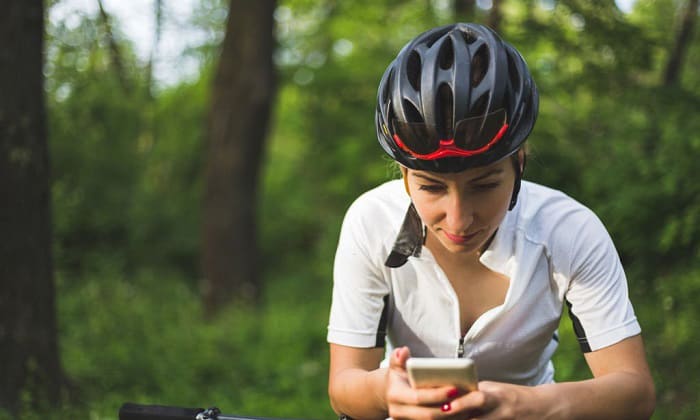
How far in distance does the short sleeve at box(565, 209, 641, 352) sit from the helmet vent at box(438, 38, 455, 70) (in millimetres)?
638

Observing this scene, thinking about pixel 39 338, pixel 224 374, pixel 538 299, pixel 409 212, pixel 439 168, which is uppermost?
pixel 439 168

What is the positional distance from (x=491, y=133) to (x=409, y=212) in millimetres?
435

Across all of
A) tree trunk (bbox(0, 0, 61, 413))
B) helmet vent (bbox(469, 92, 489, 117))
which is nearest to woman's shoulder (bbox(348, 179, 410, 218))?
helmet vent (bbox(469, 92, 489, 117))

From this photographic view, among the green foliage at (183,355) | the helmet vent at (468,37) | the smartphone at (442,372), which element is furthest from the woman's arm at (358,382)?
the green foliage at (183,355)

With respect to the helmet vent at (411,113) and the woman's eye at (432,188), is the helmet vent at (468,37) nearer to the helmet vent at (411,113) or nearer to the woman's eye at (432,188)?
the helmet vent at (411,113)

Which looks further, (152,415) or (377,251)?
(377,251)

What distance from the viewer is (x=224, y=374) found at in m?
6.92

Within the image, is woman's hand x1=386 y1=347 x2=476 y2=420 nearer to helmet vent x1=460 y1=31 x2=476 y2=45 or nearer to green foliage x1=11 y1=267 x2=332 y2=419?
helmet vent x1=460 y1=31 x2=476 y2=45

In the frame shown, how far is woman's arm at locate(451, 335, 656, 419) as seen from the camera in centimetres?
199

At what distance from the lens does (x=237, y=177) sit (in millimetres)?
9594

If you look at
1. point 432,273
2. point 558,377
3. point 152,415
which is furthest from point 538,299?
point 558,377

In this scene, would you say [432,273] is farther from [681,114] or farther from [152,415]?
[681,114]

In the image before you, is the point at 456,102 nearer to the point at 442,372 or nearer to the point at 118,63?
the point at 442,372

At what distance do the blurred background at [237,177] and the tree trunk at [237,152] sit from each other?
0.9 inches
